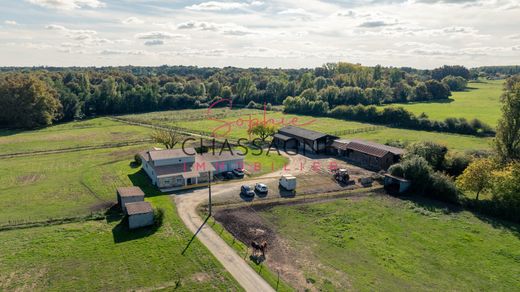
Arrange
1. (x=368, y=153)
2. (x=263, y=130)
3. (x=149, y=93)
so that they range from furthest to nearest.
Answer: (x=149, y=93)
(x=263, y=130)
(x=368, y=153)

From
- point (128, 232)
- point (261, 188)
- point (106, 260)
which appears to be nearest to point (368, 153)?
point (261, 188)

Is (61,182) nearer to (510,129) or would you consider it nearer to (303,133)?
(303,133)

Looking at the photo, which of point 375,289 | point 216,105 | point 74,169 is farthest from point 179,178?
point 216,105

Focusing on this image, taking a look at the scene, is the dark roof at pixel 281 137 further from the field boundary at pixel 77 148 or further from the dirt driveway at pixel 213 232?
the field boundary at pixel 77 148

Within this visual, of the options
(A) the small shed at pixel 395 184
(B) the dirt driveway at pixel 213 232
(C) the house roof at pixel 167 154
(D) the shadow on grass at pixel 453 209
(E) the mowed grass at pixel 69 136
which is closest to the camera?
(B) the dirt driveway at pixel 213 232

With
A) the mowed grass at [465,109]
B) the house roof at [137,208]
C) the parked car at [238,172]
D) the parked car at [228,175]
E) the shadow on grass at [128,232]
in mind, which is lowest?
the shadow on grass at [128,232]

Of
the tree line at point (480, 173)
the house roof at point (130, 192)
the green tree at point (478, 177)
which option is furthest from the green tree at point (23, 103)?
the green tree at point (478, 177)
